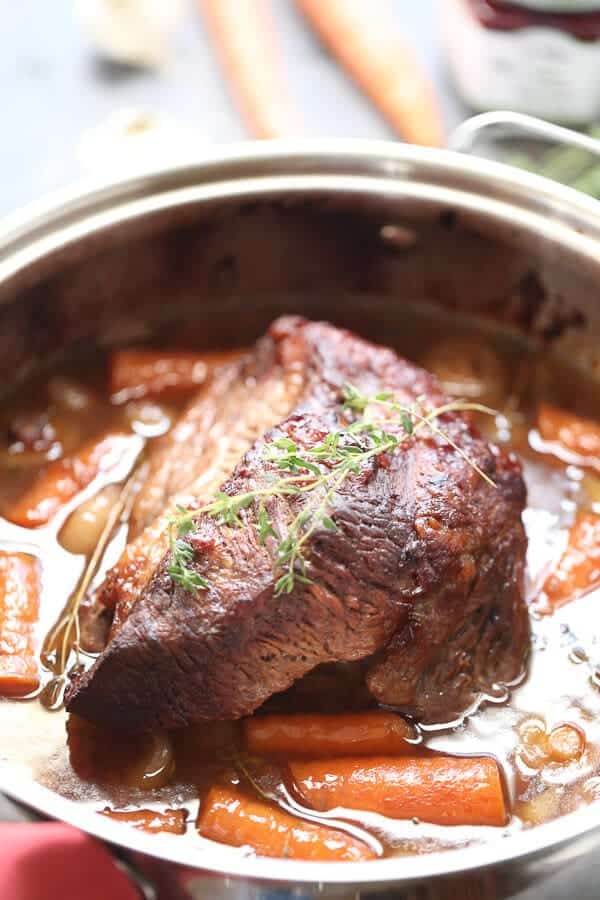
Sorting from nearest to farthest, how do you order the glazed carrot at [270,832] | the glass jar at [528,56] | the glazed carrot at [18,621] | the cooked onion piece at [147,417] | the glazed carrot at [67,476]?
the glazed carrot at [270,832], the glazed carrot at [18,621], the glazed carrot at [67,476], the cooked onion piece at [147,417], the glass jar at [528,56]

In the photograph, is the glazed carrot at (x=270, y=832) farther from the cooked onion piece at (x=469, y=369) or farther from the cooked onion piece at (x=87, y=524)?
the cooked onion piece at (x=469, y=369)

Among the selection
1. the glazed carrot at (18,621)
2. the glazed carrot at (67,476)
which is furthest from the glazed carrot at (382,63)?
the glazed carrot at (18,621)

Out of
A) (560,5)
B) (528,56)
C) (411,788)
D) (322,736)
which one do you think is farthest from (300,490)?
(528,56)

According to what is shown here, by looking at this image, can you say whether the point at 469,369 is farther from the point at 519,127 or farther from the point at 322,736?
the point at 322,736

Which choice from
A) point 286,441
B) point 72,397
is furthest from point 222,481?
point 72,397

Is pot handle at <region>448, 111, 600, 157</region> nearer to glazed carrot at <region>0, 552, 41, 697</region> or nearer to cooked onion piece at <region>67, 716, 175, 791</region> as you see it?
glazed carrot at <region>0, 552, 41, 697</region>

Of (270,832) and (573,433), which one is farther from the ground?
(270,832)
